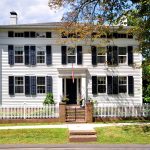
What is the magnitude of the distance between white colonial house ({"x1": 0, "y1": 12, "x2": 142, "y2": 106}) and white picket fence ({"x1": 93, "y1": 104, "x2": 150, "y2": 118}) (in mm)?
8511

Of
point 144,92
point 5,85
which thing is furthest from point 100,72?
point 5,85

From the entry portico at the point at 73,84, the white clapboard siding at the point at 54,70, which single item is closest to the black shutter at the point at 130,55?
the white clapboard siding at the point at 54,70

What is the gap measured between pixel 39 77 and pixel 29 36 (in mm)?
3315

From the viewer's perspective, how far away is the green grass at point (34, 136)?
19844 millimetres

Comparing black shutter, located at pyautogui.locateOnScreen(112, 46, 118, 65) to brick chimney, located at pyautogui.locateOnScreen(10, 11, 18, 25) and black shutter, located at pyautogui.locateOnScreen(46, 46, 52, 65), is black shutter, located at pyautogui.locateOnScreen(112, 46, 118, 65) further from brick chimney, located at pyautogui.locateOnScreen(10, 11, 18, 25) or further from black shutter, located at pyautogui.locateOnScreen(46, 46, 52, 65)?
brick chimney, located at pyautogui.locateOnScreen(10, 11, 18, 25)

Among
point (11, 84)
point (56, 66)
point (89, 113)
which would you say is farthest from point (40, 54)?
point (89, 113)

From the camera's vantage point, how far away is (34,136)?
20938 mm

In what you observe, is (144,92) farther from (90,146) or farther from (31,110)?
(90,146)

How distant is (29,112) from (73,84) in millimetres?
10547

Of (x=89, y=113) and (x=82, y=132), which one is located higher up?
(x=89, y=113)

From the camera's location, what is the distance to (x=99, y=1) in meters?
23.0

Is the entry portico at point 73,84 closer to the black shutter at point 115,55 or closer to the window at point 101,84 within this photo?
the window at point 101,84

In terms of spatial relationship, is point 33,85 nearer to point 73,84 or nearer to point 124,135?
point 73,84

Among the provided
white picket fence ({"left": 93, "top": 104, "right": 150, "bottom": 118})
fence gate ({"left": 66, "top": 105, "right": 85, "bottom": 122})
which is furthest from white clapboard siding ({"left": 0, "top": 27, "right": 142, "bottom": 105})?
white picket fence ({"left": 93, "top": 104, "right": 150, "bottom": 118})
